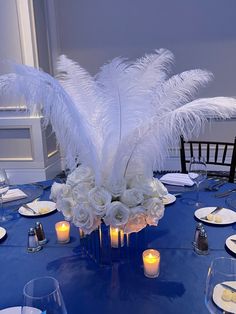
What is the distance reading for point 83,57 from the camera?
3965mm

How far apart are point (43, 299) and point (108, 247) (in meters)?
0.38

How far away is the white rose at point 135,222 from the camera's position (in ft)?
3.10

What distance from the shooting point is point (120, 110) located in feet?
3.20

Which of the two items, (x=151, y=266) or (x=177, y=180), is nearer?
(x=151, y=266)

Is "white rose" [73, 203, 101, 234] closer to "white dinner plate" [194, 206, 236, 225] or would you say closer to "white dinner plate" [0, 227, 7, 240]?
"white dinner plate" [0, 227, 7, 240]

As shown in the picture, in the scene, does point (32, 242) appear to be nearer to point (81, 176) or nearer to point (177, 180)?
point (81, 176)

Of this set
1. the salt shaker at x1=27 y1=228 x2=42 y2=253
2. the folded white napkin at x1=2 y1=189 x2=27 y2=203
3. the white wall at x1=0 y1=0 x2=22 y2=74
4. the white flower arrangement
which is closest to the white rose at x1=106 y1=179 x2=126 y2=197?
the white flower arrangement

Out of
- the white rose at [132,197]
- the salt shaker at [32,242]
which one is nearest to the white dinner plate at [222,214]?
the white rose at [132,197]

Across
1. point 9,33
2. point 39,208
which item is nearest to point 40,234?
point 39,208

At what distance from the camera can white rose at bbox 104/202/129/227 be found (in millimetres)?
914

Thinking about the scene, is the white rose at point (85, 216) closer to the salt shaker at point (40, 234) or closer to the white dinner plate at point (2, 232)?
the salt shaker at point (40, 234)

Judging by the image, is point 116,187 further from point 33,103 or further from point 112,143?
point 33,103

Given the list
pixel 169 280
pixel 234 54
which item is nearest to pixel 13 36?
pixel 234 54

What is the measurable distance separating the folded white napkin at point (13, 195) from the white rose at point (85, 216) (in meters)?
0.75
